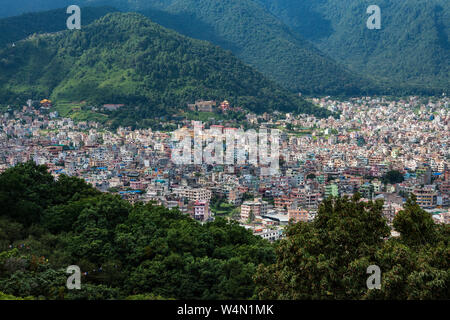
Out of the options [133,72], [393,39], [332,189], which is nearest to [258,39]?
[393,39]

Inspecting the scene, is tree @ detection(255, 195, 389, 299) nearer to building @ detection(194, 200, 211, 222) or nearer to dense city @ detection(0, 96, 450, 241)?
dense city @ detection(0, 96, 450, 241)

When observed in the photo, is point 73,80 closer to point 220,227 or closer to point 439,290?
point 220,227

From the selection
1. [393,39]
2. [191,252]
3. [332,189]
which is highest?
[393,39]

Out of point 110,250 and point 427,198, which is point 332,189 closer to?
point 427,198

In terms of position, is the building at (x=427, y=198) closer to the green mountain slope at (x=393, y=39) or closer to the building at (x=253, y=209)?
the building at (x=253, y=209)

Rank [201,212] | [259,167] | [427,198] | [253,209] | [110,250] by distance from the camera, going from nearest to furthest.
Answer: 1. [110,250]
2. [201,212]
3. [253,209]
4. [427,198]
5. [259,167]

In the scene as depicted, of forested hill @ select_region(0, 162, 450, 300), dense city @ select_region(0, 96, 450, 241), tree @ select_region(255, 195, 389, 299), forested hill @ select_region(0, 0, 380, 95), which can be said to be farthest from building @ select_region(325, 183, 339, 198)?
forested hill @ select_region(0, 0, 380, 95)

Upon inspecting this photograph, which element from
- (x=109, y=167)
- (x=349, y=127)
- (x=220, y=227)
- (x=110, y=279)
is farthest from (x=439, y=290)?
(x=349, y=127)
